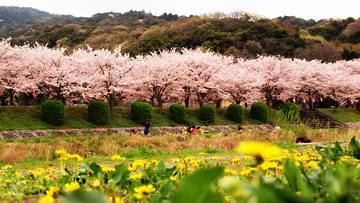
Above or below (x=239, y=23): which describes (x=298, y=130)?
below

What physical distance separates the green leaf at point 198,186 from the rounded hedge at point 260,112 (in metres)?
38.7

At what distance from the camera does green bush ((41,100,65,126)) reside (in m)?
29.3

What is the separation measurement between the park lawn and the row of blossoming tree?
10.5 ft

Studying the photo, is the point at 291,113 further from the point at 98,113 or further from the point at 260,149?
the point at 260,149

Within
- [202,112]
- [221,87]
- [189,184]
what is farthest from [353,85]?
[189,184]

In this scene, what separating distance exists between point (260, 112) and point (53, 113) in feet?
63.5

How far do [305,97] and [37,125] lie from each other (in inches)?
1324

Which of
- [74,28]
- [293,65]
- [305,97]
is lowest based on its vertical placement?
[305,97]

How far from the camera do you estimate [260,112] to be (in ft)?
129

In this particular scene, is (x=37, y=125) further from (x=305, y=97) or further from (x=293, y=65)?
(x=305, y=97)

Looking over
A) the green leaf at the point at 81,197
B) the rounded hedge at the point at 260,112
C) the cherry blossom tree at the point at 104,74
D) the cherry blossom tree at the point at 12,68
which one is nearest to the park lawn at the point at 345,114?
the rounded hedge at the point at 260,112

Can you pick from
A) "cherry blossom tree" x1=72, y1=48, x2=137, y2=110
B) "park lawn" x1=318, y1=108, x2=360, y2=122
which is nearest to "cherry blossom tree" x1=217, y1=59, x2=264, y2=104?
"park lawn" x1=318, y1=108, x2=360, y2=122

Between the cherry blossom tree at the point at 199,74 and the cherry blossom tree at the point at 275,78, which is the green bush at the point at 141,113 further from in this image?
the cherry blossom tree at the point at 275,78

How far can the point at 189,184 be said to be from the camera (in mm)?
1302
